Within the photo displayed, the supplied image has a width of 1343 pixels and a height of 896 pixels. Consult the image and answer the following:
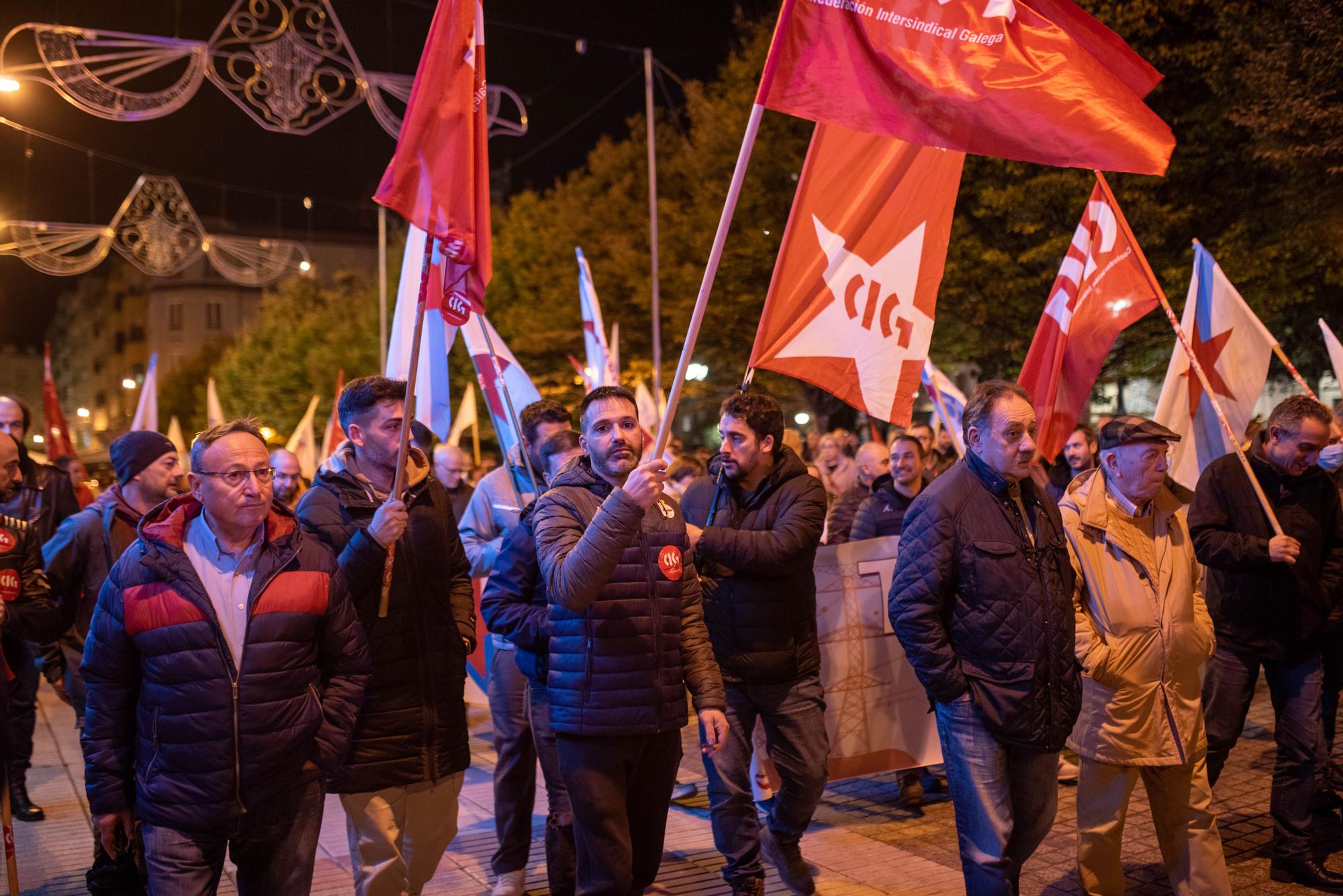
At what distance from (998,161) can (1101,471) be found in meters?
14.4

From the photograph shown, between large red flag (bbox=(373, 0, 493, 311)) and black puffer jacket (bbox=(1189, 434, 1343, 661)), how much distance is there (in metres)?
3.85

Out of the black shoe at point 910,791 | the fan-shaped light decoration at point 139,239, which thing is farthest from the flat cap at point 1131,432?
the fan-shaped light decoration at point 139,239

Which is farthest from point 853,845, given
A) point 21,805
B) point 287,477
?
point 287,477

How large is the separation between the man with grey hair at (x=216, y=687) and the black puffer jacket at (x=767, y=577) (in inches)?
80.5

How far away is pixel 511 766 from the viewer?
582 cm

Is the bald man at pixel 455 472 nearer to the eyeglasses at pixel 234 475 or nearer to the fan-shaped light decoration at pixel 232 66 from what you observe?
the fan-shaped light decoration at pixel 232 66

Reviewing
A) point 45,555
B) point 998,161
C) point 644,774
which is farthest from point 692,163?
point 644,774

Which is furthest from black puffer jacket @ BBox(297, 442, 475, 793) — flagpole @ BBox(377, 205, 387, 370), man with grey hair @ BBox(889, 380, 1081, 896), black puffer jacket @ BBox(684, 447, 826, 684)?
flagpole @ BBox(377, 205, 387, 370)

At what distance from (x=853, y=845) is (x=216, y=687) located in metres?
3.87

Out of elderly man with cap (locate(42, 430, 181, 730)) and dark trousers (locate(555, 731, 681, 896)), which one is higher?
elderly man with cap (locate(42, 430, 181, 730))

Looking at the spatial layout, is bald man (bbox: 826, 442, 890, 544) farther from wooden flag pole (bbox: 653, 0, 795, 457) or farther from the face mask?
wooden flag pole (bbox: 653, 0, 795, 457)

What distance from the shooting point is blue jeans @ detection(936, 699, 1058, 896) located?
4.40 m

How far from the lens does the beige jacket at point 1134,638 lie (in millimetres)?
4816

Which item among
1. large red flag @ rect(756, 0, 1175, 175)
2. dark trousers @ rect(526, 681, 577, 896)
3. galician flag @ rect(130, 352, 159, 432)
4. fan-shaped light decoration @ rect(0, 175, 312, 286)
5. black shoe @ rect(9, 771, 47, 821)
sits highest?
fan-shaped light decoration @ rect(0, 175, 312, 286)
